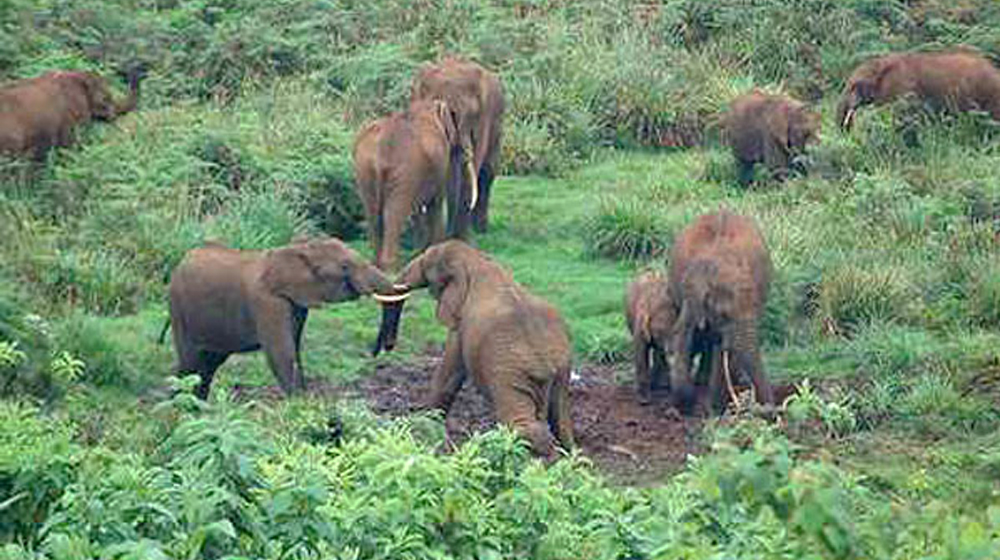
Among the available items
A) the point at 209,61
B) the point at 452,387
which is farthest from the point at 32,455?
the point at 209,61

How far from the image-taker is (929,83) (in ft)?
72.9

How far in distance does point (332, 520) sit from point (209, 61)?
15.4 metres

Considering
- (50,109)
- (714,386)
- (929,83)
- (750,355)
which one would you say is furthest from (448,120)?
(929,83)

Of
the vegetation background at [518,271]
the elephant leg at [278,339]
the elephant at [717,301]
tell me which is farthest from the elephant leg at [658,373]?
the elephant leg at [278,339]

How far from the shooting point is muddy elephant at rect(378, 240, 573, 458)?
1441cm

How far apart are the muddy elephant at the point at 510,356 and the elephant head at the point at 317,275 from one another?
606 mm

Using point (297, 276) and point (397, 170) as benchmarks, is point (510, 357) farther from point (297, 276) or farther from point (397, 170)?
point (397, 170)

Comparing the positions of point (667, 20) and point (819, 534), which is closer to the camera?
point (819, 534)

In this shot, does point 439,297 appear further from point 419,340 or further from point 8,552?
point 8,552

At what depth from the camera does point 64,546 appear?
8.72 metres

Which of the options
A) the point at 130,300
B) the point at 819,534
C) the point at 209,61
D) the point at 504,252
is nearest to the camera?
the point at 819,534

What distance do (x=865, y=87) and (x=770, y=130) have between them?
169 centimetres

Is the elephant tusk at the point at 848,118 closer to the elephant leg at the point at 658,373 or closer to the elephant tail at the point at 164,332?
the elephant leg at the point at 658,373

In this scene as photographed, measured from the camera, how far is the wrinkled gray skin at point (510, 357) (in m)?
14.4
